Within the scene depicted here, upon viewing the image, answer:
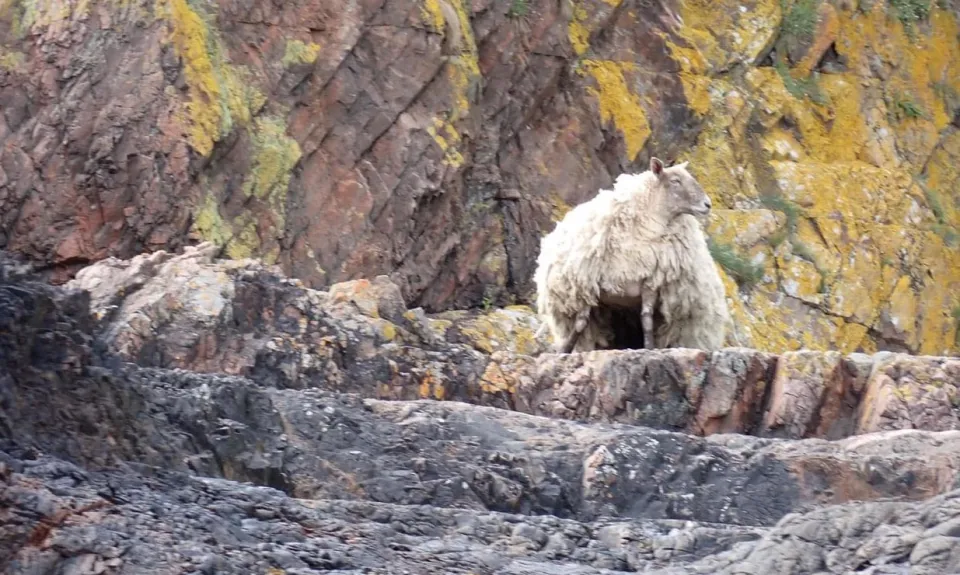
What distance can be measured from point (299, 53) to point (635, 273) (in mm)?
6055

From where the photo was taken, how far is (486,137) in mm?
17500

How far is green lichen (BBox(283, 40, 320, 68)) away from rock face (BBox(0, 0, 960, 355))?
18 millimetres

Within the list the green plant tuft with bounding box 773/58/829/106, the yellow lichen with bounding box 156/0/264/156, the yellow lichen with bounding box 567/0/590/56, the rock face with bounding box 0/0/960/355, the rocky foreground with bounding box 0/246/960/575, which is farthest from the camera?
the green plant tuft with bounding box 773/58/829/106

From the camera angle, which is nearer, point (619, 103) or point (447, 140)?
point (447, 140)

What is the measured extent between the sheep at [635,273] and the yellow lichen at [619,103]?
6.69 m

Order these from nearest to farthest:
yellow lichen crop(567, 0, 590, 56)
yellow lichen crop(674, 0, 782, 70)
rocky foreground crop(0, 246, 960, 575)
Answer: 1. rocky foreground crop(0, 246, 960, 575)
2. yellow lichen crop(567, 0, 590, 56)
3. yellow lichen crop(674, 0, 782, 70)

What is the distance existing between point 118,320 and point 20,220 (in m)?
6.00

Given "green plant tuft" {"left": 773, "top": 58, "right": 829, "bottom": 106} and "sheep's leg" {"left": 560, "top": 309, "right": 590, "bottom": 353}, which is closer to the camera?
"sheep's leg" {"left": 560, "top": 309, "right": 590, "bottom": 353}

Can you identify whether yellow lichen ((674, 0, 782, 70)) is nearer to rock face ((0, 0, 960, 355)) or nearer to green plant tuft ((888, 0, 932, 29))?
rock face ((0, 0, 960, 355))

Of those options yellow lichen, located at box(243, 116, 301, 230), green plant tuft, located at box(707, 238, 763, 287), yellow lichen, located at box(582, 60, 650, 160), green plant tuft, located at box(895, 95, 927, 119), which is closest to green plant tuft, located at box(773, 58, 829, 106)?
green plant tuft, located at box(895, 95, 927, 119)

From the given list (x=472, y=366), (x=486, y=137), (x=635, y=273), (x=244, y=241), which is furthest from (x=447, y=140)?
(x=472, y=366)

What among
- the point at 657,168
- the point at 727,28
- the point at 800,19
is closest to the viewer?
the point at 657,168

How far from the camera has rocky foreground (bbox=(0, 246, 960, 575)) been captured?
4.50 metres

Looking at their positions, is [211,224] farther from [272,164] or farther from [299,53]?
[299,53]
